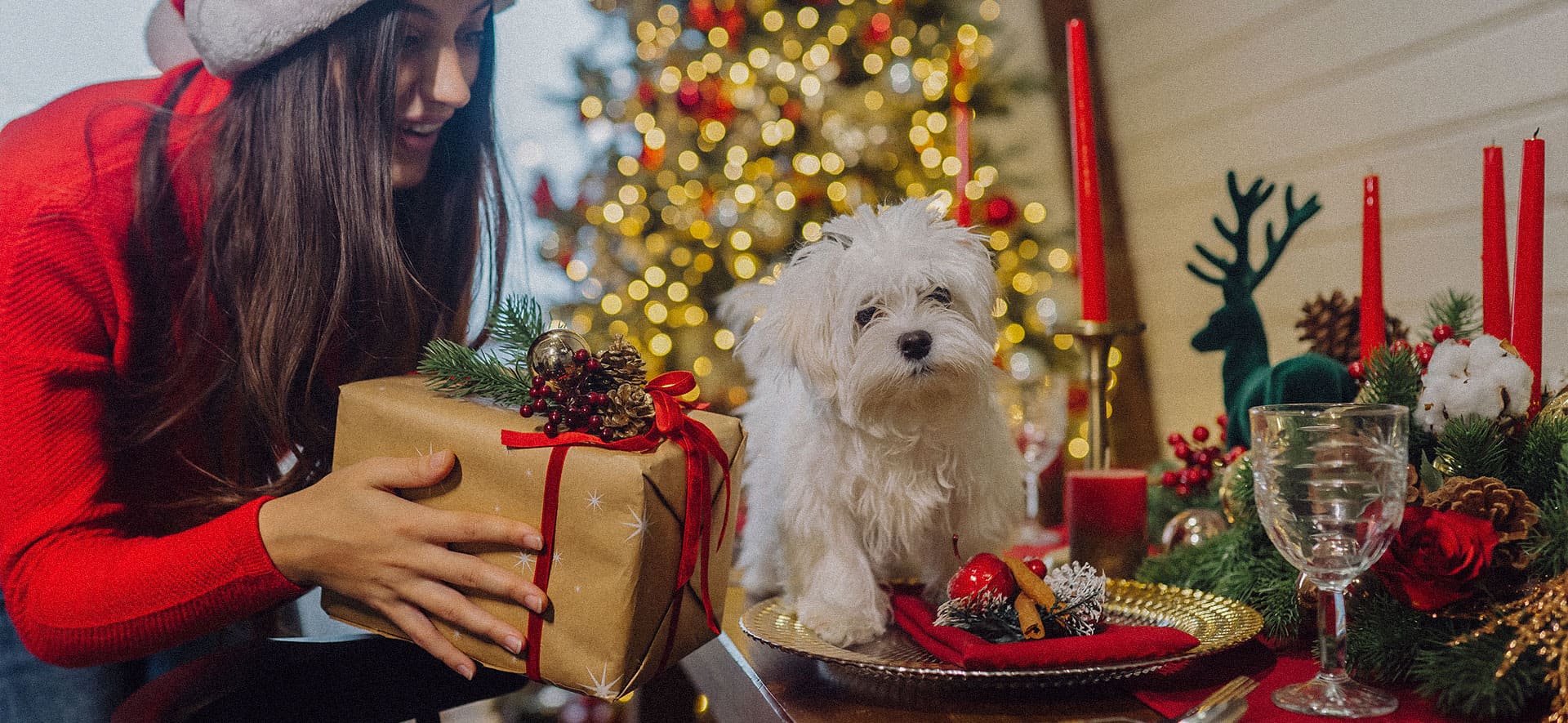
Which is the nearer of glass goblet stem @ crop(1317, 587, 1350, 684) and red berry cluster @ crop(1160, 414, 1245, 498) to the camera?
glass goblet stem @ crop(1317, 587, 1350, 684)

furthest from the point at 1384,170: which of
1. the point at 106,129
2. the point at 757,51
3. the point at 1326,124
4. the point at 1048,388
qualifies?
the point at 106,129

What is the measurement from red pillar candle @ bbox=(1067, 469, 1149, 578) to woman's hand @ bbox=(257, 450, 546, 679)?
584 mm

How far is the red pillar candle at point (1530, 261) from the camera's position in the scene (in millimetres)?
820

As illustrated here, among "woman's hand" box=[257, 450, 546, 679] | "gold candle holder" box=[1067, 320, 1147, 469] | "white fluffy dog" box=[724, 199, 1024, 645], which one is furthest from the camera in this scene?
"gold candle holder" box=[1067, 320, 1147, 469]

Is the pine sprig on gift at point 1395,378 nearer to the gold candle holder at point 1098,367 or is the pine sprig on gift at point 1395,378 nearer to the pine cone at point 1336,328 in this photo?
the gold candle holder at point 1098,367

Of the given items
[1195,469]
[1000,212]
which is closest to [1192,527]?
[1195,469]

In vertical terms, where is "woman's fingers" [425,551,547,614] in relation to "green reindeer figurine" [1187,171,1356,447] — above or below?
below

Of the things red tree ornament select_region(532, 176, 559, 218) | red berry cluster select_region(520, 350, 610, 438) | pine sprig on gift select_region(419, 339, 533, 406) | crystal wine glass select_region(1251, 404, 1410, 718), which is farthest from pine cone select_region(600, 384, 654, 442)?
red tree ornament select_region(532, 176, 559, 218)

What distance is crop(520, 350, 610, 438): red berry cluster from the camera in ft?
2.35

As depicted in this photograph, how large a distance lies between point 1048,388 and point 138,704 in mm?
1175

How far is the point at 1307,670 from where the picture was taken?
2.52 feet

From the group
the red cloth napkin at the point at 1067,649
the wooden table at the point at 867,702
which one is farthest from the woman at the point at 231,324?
the red cloth napkin at the point at 1067,649

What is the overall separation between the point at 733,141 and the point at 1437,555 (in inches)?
91.8

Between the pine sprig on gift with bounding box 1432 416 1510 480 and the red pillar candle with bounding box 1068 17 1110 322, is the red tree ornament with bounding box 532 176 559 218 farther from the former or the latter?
the pine sprig on gift with bounding box 1432 416 1510 480
